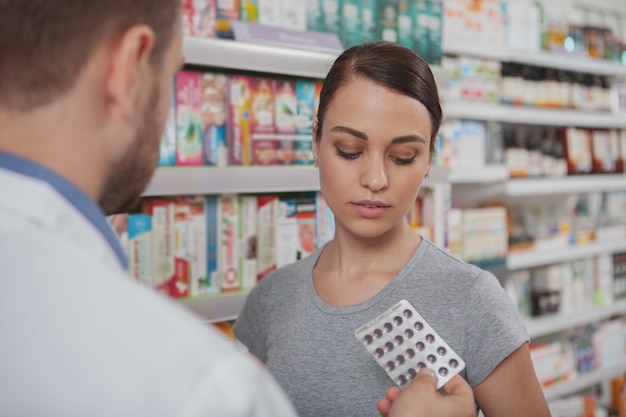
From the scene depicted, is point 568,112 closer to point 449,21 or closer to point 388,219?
point 449,21

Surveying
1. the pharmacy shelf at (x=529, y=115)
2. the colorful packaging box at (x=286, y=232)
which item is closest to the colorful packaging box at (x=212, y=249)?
the colorful packaging box at (x=286, y=232)

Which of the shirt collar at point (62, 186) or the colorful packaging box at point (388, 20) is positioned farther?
the colorful packaging box at point (388, 20)

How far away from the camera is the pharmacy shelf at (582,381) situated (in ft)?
12.6

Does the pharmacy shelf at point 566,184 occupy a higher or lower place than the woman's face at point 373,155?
lower

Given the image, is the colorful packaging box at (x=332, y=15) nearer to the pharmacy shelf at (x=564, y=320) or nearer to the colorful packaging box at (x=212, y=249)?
the colorful packaging box at (x=212, y=249)

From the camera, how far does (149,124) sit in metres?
0.76

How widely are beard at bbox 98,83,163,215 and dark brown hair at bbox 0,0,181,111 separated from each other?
0.09 metres

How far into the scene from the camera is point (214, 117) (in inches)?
87.3

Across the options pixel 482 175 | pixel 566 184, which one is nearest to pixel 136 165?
pixel 482 175

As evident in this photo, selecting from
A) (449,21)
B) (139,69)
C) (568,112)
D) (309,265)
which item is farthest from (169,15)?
(568,112)

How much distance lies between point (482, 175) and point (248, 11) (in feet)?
5.55

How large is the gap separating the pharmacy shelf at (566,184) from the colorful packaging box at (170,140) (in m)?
2.09

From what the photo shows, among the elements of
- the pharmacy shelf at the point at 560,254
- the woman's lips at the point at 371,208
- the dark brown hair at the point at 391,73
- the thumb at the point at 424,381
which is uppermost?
the dark brown hair at the point at 391,73

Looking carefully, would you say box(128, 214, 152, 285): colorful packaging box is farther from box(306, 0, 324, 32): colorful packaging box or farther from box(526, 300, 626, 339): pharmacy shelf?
box(526, 300, 626, 339): pharmacy shelf
